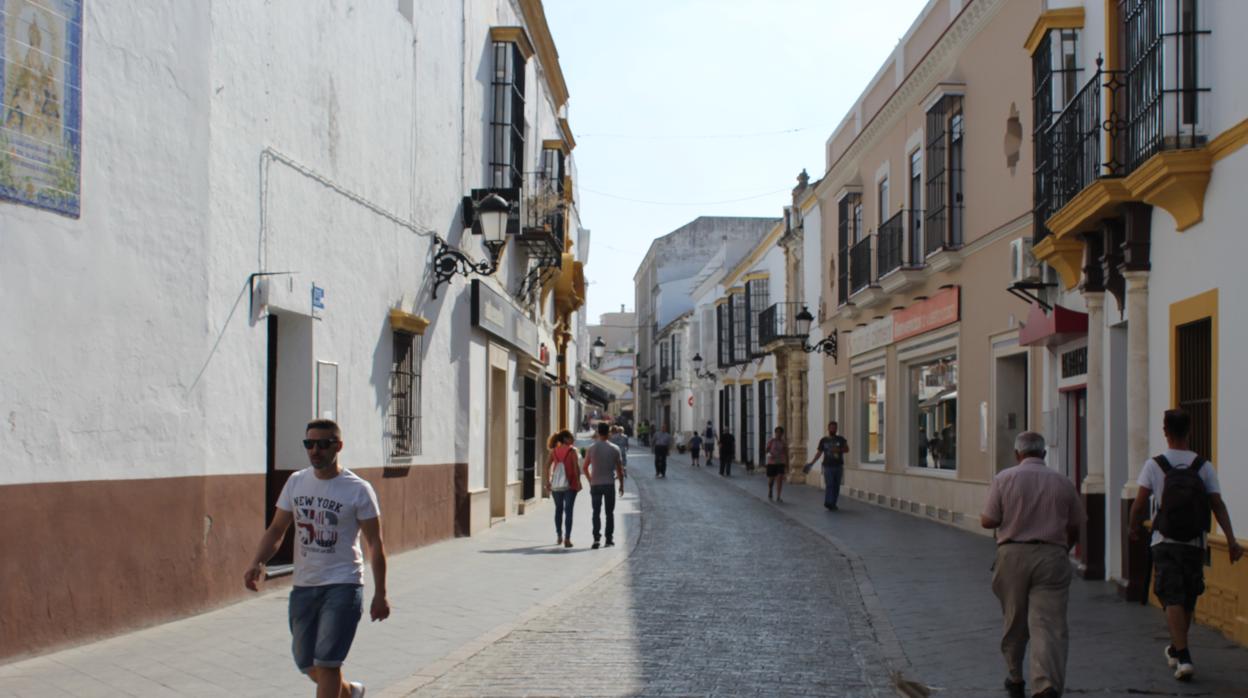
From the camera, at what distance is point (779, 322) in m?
36.3

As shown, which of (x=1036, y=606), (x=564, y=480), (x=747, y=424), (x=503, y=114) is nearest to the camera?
(x=1036, y=606)

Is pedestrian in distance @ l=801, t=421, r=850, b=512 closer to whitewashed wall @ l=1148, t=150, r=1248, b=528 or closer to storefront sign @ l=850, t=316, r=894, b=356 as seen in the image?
storefront sign @ l=850, t=316, r=894, b=356

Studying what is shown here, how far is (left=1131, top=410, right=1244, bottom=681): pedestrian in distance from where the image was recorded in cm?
776

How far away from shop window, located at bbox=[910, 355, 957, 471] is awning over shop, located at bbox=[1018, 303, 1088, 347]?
577 cm

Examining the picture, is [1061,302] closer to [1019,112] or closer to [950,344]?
[1019,112]

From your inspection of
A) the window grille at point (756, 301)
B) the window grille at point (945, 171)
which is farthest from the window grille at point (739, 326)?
the window grille at point (945, 171)

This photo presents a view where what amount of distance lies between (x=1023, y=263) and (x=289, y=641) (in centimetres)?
974

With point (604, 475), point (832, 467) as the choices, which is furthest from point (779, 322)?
point (604, 475)

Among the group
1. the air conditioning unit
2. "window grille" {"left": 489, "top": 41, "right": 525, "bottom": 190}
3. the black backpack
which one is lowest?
the black backpack

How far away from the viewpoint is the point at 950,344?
2002cm

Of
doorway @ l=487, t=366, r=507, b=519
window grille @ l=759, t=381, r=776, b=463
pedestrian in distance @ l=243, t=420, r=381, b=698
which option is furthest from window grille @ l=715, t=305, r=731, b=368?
pedestrian in distance @ l=243, t=420, r=381, b=698

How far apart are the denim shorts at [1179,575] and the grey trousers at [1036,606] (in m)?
0.97

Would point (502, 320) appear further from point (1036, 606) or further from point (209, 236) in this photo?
point (1036, 606)

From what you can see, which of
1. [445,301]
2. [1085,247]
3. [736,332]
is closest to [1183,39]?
[1085,247]
